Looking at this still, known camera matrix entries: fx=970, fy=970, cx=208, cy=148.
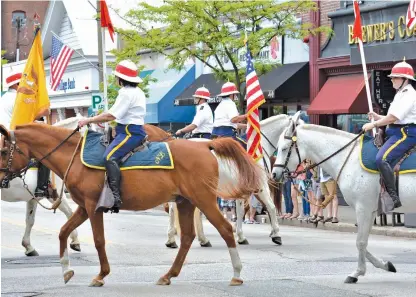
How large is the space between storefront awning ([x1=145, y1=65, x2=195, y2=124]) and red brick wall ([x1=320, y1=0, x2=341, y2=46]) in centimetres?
910

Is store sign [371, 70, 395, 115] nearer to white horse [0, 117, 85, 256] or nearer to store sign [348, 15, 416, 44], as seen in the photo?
store sign [348, 15, 416, 44]

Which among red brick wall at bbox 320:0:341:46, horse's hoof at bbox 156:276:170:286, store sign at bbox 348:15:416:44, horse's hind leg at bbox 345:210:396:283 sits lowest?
horse's hoof at bbox 156:276:170:286

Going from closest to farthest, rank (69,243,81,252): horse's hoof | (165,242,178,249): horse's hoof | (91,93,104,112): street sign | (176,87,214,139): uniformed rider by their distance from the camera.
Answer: (69,243,81,252): horse's hoof, (165,242,178,249): horse's hoof, (176,87,214,139): uniformed rider, (91,93,104,112): street sign

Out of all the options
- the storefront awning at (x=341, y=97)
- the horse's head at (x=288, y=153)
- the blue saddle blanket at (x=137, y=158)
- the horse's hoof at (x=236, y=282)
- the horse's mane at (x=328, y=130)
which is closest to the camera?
the horse's hoof at (x=236, y=282)

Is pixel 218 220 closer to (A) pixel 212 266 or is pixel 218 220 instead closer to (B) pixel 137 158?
(B) pixel 137 158

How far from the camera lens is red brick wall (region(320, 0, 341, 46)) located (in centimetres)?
2916

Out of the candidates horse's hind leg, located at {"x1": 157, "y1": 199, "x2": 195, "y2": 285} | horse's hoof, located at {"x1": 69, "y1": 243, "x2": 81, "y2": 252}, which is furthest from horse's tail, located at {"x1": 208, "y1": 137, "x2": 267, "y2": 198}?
horse's hoof, located at {"x1": 69, "y1": 243, "x2": 81, "y2": 252}

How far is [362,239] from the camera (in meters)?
12.0

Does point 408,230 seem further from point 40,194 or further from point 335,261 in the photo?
point 40,194

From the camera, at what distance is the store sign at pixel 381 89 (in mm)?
20422

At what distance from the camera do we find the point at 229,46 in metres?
28.6

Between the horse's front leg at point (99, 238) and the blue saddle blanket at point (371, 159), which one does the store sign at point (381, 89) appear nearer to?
the blue saddle blanket at point (371, 159)

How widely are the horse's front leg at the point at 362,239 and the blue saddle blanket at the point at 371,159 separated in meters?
0.55

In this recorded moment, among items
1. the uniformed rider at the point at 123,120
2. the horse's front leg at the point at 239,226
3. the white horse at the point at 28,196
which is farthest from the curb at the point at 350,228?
the uniformed rider at the point at 123,120
